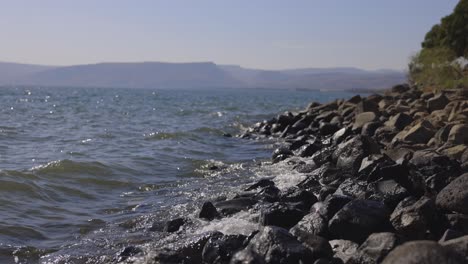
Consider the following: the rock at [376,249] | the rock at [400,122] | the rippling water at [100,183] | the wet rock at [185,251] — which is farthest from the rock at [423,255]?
the rock at [400,122]

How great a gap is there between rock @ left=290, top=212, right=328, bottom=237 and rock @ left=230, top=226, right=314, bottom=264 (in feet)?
1.89

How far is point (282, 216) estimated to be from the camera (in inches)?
284

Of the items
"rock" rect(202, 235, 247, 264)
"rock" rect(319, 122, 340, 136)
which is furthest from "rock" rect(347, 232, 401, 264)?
"rock" rect(319, 122, 340, 136)

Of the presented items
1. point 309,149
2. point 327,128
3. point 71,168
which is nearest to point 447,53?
point 327,128

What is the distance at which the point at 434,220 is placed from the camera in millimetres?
6496

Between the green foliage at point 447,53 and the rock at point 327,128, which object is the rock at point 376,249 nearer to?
the rock at point 327,128

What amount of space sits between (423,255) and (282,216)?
3.03 metres

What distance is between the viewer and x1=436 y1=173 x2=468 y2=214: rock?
674 cm

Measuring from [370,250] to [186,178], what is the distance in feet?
25.9

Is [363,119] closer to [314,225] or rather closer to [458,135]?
[458,135]

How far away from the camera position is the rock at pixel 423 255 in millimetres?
4273

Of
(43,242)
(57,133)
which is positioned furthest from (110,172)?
(57,133)

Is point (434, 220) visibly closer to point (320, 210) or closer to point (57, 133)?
point (320, 210)

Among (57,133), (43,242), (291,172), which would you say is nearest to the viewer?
(43,242)
